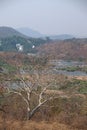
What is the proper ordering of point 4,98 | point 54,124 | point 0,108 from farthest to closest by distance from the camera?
point 4,98
point 0,108
point 54,124

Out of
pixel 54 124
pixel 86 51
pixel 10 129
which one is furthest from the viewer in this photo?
pixel 86 51

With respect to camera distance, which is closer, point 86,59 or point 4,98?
point 4,98

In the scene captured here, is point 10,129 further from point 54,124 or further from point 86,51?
point 86,51

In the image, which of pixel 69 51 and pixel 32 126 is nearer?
pixel 32 126

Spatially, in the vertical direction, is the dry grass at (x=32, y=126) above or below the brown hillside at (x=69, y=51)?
above

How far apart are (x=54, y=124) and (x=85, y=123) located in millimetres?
892

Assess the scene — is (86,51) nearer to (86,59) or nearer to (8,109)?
→ (86,59)

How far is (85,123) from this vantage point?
779 cm

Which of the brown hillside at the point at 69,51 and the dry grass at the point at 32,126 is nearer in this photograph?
the dry grass at the point at 32,126

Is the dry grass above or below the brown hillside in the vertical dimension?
above

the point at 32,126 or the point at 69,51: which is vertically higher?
the point at 32,126

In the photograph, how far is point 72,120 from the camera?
794 centimetres

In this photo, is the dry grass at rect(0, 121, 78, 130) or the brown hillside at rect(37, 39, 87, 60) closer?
the dry grass at rect(0, 121, 78, 130)

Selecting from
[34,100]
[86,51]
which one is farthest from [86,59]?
[34,100]
